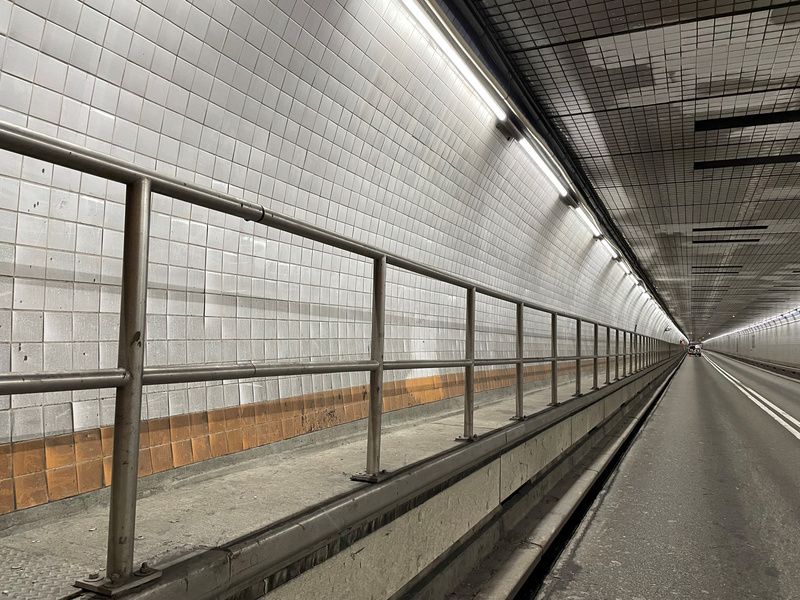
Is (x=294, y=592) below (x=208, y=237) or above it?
below

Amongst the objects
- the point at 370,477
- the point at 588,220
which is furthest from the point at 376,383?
the point at 588,220

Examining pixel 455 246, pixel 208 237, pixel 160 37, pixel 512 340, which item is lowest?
pixel 512 340

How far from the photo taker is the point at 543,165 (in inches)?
328

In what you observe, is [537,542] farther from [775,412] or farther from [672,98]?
[775,412]

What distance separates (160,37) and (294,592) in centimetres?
280

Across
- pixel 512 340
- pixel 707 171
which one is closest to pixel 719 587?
pixel 512 340

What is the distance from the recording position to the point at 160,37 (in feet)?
10.2

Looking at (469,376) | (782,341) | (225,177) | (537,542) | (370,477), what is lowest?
(537,542)

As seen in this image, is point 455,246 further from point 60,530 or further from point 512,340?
point 60,530

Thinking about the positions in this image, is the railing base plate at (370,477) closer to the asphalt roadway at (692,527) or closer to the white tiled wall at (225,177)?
the white tiled wall at (225,177)

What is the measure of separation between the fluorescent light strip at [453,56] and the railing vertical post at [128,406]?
362 centimetres

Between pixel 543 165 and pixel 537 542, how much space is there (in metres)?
5.60

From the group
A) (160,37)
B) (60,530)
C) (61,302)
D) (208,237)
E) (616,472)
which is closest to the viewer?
(60,530)

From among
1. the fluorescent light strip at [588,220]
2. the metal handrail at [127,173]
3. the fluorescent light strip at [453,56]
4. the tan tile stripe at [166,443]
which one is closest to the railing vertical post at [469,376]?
the tan tile stripe at [166,443]
